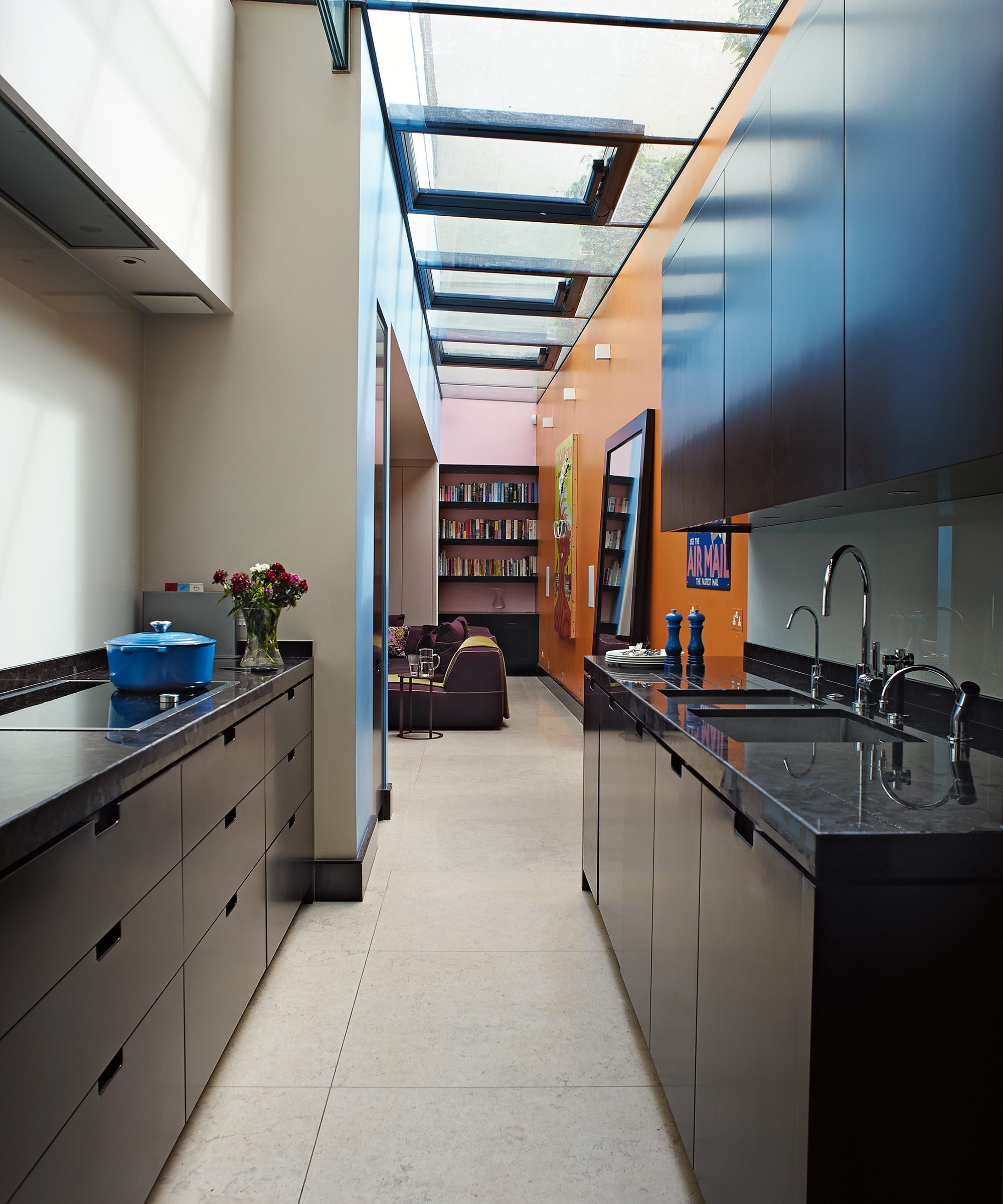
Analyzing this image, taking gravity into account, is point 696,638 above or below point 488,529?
below

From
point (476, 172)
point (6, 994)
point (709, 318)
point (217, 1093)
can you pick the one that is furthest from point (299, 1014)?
point (476, 172)

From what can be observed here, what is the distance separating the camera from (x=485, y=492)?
33.1 ft

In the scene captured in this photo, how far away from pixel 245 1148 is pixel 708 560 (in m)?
2.96

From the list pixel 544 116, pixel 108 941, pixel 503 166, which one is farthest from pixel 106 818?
pixel 503 166

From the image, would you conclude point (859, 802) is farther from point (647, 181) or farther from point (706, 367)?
point (647, 181)

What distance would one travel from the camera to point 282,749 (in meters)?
2.66

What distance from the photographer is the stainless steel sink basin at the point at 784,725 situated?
204cm

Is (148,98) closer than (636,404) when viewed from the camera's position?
Yes

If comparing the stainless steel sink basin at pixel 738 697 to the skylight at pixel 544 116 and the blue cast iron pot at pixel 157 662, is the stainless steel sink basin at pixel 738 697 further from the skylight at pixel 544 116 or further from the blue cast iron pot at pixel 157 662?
the skylight at pixel 544 116

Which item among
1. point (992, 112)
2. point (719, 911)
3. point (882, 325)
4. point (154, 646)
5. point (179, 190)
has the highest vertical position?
point (179, 190)

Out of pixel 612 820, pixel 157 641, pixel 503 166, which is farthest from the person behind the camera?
pixel 503 166

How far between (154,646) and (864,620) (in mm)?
1862

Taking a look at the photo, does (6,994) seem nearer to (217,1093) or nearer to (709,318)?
(217,1093)

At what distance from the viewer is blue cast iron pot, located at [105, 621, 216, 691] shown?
2154 millimetres
